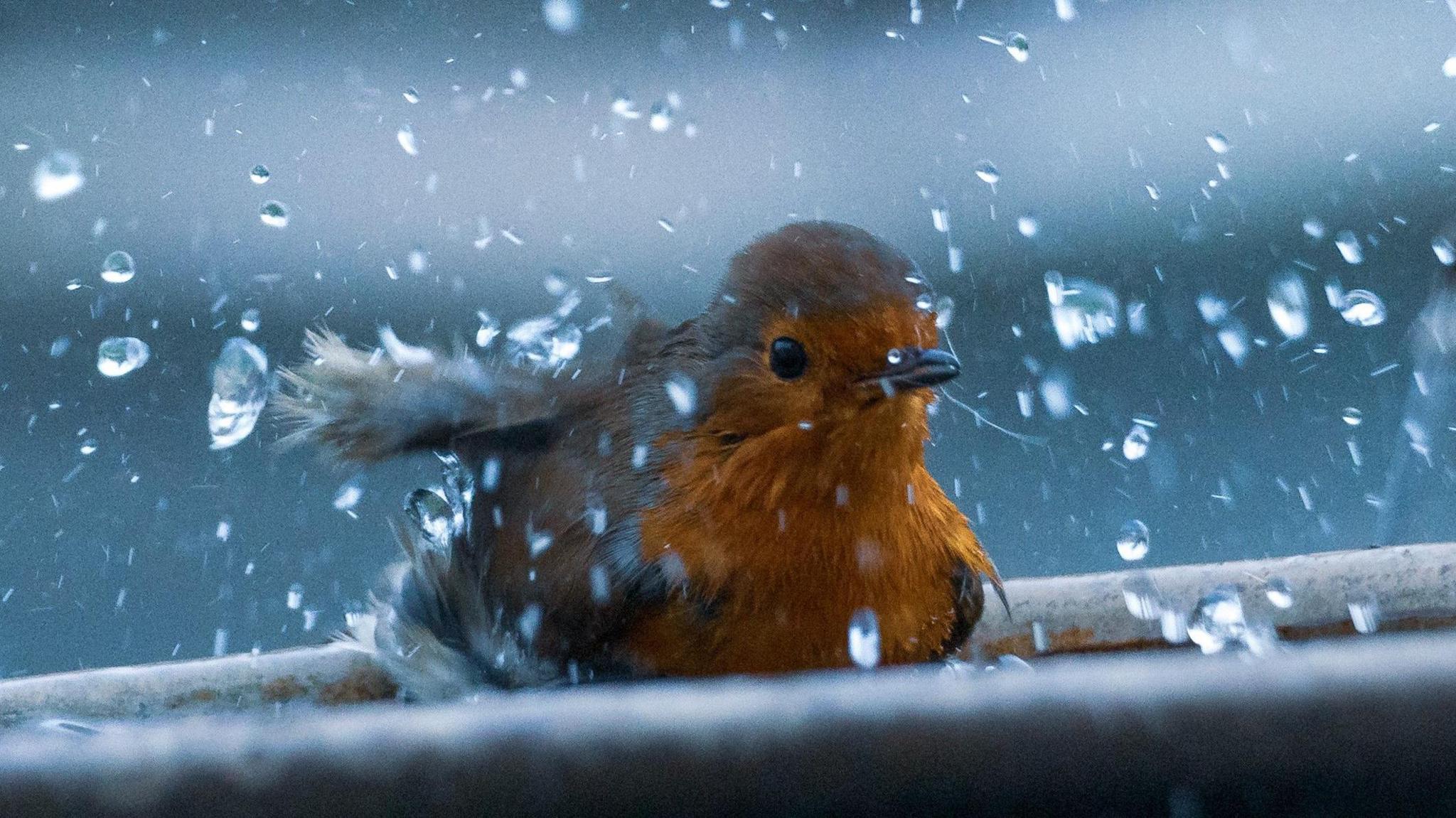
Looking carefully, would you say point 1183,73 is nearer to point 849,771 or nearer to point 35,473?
point 35,473

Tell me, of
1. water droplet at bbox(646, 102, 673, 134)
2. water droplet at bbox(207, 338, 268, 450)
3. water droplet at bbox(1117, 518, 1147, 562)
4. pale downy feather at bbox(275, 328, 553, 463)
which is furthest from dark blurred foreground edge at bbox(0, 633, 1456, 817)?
water droplet at bbox(646, 102, 673, 134)

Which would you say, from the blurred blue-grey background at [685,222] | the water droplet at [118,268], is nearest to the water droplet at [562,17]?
the blurred blue-grey background at [685,222]

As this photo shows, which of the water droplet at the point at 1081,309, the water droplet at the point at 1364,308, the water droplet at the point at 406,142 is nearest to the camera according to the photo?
the water droplet at the point at 1081,309

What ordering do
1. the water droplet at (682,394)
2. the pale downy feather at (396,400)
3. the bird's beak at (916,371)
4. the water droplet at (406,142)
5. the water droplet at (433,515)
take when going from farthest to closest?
1. the water droplet at (406,142)
2. the water droplet at (433,515)
3. the pale downy feather at (396,400)
4. the water droplet at (682,394)
5. the bird's beak at (916,371)

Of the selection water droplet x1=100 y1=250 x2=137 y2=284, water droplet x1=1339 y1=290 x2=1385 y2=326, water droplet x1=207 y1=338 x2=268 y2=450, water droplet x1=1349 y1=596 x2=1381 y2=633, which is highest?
water droplet x1=100 y1=250 x2=137 y2=284

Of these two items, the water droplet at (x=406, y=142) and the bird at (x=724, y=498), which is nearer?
the bird at (x=724, y=498)

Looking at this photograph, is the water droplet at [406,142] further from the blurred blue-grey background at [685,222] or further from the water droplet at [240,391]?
the water droplet at [240,391]

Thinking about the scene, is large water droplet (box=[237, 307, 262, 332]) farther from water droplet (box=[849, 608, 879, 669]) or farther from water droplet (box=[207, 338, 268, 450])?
water droplet (box=[849, 608, 879, 669])
